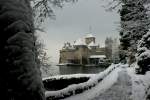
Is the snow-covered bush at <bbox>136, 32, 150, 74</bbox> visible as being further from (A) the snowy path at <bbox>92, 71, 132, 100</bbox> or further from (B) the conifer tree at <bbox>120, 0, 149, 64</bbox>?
(A) the snowy path at <bbox>92, 71, 132, 100</bbox>

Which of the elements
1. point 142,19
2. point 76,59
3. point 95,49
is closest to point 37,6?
point 142,19

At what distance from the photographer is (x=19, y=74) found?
7.61 feet

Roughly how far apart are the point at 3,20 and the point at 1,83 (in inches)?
20.7

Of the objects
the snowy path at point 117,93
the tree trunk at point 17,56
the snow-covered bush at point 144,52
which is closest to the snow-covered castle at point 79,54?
the snow-covered bush at point 144,52

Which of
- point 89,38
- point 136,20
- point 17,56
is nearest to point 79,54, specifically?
point 89,38

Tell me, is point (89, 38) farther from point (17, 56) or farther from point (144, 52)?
point (17, 56)

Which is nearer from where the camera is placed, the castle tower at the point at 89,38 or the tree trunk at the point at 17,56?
the tree trunk at the point at 17,56

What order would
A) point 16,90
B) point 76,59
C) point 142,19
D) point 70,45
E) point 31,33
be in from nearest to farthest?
1. point 16,90
2. point 31,33
3. point 142,19
4. point 76,59
5. point 70,45

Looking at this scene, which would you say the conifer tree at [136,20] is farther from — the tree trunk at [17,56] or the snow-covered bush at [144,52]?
the tree trunk at [17,56]

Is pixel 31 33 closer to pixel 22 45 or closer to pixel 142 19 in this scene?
pixel 22 45

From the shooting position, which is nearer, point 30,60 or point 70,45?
point 30,60

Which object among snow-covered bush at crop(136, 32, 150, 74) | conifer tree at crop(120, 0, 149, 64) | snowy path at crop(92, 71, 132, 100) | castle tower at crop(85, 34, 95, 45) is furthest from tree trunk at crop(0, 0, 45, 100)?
castle tower at crop(85, 34, 95, 45)

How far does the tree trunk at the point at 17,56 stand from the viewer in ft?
7.56

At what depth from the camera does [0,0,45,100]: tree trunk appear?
2.30 m
